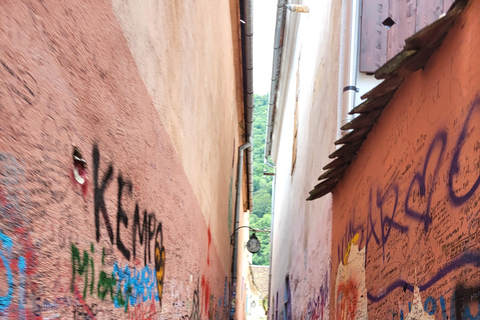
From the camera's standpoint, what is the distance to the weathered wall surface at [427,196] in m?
2.22

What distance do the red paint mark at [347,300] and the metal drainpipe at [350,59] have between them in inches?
62.6

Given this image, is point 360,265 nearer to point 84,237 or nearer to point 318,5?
point 84,237

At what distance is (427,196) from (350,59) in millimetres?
2824

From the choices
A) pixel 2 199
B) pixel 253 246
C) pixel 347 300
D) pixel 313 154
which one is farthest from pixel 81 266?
pixel 253 246

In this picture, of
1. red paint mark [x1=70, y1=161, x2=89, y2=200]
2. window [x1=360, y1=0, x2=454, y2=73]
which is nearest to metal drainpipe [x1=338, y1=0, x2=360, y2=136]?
window [x1=360, y1=0, x2=454, y2=73]

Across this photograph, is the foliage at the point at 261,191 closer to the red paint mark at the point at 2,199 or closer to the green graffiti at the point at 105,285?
the green graffiti at the point at 105,285

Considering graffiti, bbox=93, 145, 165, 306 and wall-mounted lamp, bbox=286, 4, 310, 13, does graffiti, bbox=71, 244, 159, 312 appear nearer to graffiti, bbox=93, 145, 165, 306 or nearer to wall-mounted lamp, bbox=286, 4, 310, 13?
graffiti, bbox=93, 145, 165, 306

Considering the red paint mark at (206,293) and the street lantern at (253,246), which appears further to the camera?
the street lantern at (253,246)

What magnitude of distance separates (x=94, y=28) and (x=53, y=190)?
2.14 feet

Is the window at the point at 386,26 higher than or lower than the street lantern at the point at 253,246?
higher

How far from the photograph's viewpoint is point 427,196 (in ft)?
8.97

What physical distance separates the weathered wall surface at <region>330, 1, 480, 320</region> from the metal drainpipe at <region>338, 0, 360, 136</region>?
964mm

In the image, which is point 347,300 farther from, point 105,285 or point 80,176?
point 80,176

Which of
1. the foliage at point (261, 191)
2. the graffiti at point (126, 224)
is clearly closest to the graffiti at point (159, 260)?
the graffiti at point (126, 224)
